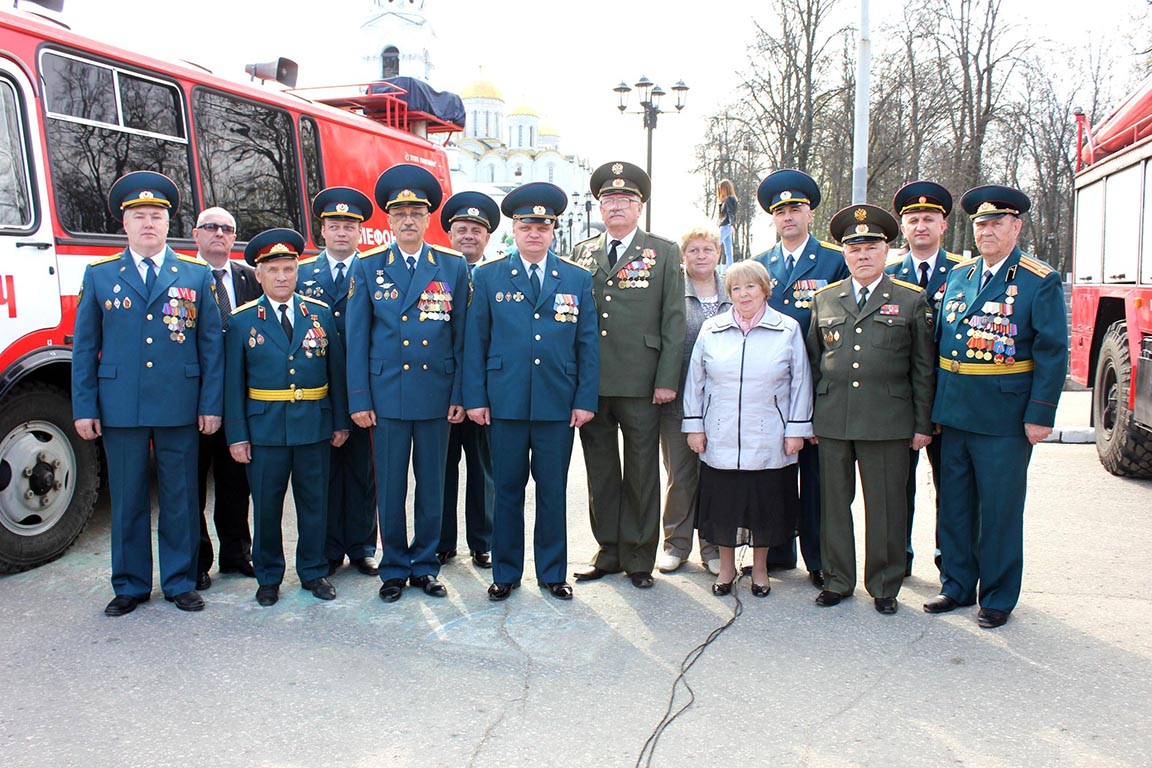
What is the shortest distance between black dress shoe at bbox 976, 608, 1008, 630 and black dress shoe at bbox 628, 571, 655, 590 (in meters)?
1.51

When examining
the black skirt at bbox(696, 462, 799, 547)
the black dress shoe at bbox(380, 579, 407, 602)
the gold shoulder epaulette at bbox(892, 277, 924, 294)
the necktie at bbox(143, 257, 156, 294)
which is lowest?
the black dress shoe at bbox(380, 579, 407, 602)

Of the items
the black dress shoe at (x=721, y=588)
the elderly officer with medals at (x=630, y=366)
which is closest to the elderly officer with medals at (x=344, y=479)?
the elderly officer with medals at (x=630, y=366)

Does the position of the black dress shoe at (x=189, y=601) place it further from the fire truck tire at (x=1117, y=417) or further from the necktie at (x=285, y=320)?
the fire truck tire at (x=1117, y=417)

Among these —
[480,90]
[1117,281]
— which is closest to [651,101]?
[1117,281]

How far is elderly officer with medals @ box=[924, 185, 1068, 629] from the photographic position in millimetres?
3891

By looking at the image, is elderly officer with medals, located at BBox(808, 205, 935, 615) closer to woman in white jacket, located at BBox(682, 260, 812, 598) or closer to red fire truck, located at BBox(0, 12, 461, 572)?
woman in white jacket, located at BBox(682, 260, 812, 598)

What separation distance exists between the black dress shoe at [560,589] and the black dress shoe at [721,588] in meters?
0.70

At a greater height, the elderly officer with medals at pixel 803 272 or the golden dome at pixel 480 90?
the golden dome at pixel 480 90

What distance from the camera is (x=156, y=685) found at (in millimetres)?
3361

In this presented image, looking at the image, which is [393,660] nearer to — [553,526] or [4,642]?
[553,526]

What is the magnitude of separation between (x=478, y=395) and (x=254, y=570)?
1436 mm

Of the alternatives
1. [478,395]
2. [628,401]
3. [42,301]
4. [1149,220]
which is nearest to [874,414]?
[628,401]

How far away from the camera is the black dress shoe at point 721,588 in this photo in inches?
171

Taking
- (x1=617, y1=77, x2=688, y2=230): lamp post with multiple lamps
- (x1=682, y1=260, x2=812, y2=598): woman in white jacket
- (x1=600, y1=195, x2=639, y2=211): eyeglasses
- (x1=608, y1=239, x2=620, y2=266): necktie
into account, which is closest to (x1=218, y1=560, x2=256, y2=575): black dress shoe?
(x1=682, y1=260, x2=812, y2=598): woman in white jacket
